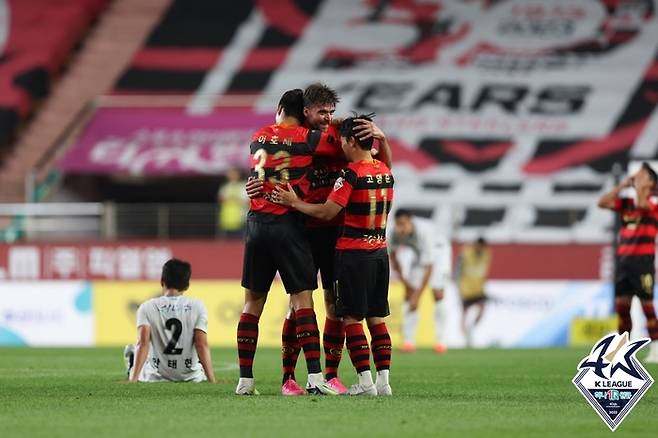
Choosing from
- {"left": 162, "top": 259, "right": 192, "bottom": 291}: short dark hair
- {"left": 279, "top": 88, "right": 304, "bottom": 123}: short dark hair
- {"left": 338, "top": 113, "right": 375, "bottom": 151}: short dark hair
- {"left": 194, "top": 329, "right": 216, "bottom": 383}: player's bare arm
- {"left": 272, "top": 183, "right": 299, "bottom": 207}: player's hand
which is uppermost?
{"left": 279, "top": 88, "right": 304, "bottom": 123}: short dark hair

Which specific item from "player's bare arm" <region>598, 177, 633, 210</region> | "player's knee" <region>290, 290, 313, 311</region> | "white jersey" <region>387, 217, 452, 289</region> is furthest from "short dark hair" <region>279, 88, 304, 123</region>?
"white jersey" <region>387, 217, 452, 289</region>

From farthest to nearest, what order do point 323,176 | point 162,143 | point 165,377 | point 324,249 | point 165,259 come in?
point 162,143
point 165,259
point 165,377
point 324,249
point 323,176

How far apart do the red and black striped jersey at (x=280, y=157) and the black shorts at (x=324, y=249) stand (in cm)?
46

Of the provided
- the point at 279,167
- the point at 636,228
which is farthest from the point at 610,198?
the point at 279,167

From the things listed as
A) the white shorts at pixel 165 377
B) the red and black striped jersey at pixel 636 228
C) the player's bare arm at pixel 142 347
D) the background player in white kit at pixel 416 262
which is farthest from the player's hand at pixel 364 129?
the background player in white kit at pixel 416 262

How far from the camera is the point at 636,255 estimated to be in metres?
15.2

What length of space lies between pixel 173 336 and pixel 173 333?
3cm

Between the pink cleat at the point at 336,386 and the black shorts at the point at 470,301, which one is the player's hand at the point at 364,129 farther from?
the black shorts at the point at 470,301

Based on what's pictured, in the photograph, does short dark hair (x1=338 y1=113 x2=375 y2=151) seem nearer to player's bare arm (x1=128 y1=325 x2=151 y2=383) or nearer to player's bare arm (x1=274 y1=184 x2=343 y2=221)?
player's bare arm (x1=274 y1=184 x2=343 y2=221)

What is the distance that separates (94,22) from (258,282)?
25637 mm

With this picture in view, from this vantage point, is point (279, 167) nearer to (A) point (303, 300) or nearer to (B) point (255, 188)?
(B) point (255, 188)

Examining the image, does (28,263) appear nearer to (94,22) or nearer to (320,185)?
(94,22)

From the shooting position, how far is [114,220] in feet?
83.0

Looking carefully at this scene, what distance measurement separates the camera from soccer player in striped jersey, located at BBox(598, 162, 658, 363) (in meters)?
15.1
